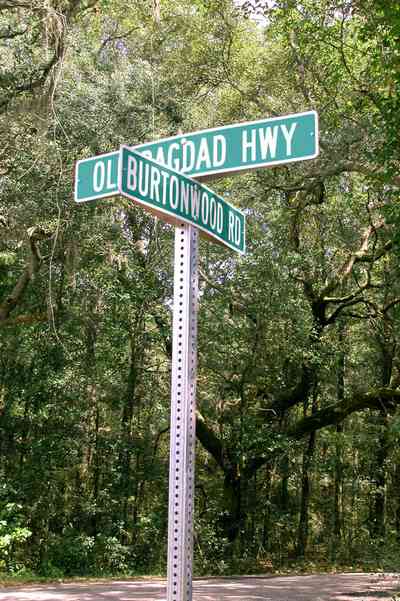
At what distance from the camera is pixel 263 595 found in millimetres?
8891

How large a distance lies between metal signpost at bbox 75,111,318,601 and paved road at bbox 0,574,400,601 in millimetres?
6110

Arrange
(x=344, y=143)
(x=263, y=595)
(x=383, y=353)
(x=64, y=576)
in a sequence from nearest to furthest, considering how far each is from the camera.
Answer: (x=263, y=595) → (x=344, y=143) → (x=64, y=576) → (x=383, y=353)

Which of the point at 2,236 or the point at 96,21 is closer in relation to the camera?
the point at 2,236

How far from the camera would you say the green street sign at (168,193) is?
2793mm

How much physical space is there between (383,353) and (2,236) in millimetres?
12553

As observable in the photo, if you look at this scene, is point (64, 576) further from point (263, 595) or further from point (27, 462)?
point (263, 595)

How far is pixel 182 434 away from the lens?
255cm

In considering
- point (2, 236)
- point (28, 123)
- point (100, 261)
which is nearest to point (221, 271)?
point (100, 261)

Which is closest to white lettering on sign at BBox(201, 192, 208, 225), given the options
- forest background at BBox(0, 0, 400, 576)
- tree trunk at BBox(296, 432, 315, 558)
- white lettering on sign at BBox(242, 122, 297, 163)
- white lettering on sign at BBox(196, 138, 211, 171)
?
white lettering on sign at BBox(196, 138, 211, 171)

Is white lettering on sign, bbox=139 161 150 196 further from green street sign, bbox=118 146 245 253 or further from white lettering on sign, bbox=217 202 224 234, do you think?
white lettering on sign, bbox=217 202 224 234

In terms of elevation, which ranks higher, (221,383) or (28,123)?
(28,123)

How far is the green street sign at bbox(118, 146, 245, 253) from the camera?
279cm

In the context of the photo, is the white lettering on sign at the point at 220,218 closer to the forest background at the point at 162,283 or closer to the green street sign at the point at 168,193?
the green street sign at the point at 168,193

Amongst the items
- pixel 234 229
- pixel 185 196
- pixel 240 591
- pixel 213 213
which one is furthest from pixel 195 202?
pixel 240 591
